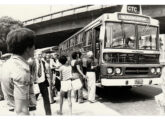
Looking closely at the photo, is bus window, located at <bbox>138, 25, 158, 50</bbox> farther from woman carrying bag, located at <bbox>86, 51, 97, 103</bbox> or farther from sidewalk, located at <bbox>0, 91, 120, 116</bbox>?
sidewalk, located at <bbox>0, 91, 120, 116</bbox>

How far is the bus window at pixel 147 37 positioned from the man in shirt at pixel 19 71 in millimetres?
6732

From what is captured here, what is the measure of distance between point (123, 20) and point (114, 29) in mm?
471

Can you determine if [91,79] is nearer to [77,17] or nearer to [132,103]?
[132,103]

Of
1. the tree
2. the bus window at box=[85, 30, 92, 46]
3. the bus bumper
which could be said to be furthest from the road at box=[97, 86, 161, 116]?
the tree

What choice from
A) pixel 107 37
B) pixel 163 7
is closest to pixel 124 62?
pixel 107 37

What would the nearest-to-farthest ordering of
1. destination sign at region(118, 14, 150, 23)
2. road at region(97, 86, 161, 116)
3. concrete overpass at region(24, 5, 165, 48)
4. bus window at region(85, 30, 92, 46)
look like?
road at region(97, 86, 161, 116)
destination sign at region(118, 14, 150, 23)
bus window at region(85, 30, 92, 46)
concrete overpass at region(24, 5, 165, 48)

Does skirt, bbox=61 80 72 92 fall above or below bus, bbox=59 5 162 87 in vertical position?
below

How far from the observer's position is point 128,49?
27.1 feet

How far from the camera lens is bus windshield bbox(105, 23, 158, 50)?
27.0 feet

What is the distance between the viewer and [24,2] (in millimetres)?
5316

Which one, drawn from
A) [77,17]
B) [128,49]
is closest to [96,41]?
[128,49]

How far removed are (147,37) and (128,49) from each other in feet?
3.61

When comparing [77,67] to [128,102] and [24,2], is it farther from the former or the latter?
[24,2]

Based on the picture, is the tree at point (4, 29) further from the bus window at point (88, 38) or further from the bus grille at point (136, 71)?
the bus grille at point (136, 71)
